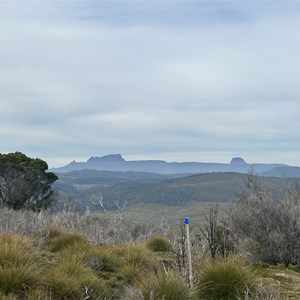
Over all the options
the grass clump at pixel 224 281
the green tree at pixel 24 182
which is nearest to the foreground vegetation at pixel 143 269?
the grass clump at pixel 224 281

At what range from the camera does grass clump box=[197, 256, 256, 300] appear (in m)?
6.52

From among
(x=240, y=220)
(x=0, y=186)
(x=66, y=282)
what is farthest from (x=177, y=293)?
(x=0, y=186)

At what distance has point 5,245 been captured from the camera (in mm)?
7023

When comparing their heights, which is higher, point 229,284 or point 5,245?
point 5,245

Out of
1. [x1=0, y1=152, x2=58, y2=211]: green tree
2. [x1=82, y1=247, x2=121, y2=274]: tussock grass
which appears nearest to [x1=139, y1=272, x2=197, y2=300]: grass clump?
[x1=82, y1=247, x2=121, y2=274]: tussock grass

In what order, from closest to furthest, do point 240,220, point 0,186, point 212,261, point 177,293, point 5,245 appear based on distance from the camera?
1. point 177,293
2. point 5,245
3. point 212,261
4. point 240,220
5. point 0,186

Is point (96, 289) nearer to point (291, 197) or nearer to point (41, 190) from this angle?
point (291, 197)

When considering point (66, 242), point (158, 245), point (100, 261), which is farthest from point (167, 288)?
point (158, 245)

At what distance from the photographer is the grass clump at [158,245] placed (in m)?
10.8

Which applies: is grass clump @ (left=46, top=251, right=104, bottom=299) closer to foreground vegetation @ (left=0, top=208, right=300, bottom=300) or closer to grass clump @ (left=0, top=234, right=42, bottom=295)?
foreground vegetation @ (left=0, top=208, right=300, bottom=300)

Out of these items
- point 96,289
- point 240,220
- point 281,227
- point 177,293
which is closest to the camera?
point 177,293

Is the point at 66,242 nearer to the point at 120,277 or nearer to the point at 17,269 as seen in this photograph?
the point at 120,277

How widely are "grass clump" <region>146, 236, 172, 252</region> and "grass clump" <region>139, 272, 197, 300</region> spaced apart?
14.8 ft

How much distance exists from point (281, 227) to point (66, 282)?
8228 mm
